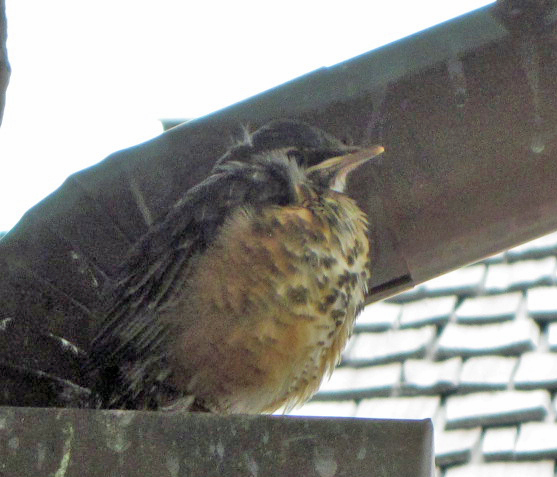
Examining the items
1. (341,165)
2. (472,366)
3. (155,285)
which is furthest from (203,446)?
(472,366)

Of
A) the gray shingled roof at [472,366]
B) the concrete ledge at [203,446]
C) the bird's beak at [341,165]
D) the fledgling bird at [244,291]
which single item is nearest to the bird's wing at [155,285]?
the fledgling bird at [244,291]

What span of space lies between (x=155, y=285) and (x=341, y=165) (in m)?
0.53

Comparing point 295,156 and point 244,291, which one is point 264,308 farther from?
point 295,156

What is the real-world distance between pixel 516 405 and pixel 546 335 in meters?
0.39

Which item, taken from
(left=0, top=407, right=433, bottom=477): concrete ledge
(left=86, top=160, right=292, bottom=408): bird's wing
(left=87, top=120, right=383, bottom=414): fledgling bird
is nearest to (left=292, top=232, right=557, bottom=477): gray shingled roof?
(left=87, top=120, right=383, bottom=414): fledgling bird

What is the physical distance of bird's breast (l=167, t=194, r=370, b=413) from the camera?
258 centimetres

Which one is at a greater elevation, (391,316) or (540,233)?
(540,233)

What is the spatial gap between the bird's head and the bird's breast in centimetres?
15

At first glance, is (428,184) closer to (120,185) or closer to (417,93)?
(417,93)

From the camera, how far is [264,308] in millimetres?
2570

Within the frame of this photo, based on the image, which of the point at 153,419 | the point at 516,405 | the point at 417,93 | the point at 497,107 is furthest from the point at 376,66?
the point at 516,405

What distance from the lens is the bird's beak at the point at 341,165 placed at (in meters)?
2.79

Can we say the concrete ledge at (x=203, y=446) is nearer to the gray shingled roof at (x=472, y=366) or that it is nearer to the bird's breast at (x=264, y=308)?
the bird's breast at (x=264, y=308)

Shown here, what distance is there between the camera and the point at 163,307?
2693 mm
